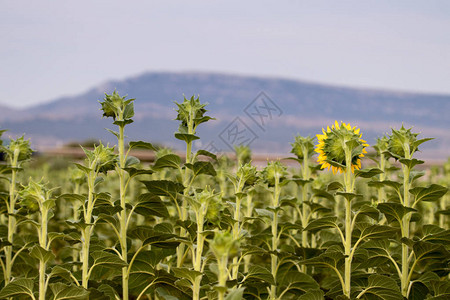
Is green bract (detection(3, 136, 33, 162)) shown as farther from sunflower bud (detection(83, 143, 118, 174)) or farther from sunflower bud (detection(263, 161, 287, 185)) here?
sunflower bud (detection(263, 161, 287, 185))

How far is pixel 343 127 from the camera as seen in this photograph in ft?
9.16

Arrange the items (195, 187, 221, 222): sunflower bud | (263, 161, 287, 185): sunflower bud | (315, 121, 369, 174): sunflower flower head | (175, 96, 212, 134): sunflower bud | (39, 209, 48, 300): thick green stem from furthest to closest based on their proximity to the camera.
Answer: (263, 161, 287, 185): sunflower bud → (175, 96, 212, 134): sunflower bud → (315, 121, 369, 174): sunflower flower head → (39, 209, 48, 300): thick green stem → (195, 187, 221, 222): sunflower bud

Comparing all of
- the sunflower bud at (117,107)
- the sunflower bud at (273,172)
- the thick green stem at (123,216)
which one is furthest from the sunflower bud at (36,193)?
the sunflower bud at (273,172)

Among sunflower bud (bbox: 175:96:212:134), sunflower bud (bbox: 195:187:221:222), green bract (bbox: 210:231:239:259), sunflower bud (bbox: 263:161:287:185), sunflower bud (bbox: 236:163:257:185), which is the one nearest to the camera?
green bract (bbox: 210:231:239:259)

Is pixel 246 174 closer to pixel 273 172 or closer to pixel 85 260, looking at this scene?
pixel 273 172

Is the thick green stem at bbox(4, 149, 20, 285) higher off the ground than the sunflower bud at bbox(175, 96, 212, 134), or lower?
lower

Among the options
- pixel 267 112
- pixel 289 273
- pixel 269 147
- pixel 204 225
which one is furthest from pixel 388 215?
pixel 269 147

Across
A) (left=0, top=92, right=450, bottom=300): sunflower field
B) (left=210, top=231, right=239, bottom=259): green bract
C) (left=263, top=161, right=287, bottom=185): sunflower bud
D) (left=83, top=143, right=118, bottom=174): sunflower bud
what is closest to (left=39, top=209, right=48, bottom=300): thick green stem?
(left=0, top=92, right=450, bottom=300): sunflower field

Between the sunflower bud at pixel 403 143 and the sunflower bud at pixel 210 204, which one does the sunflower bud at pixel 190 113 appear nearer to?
the sunflower bud at pixel 210 204

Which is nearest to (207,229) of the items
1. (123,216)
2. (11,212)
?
(123,216)

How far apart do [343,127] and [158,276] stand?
1.28m

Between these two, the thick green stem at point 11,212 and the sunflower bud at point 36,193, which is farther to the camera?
the thick green stem at point 11,212

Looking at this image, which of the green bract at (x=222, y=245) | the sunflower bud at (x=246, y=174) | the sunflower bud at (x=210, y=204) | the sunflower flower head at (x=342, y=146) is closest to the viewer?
the green bract at (x=222, y=245)

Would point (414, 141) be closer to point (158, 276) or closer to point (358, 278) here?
point (358, 278)
